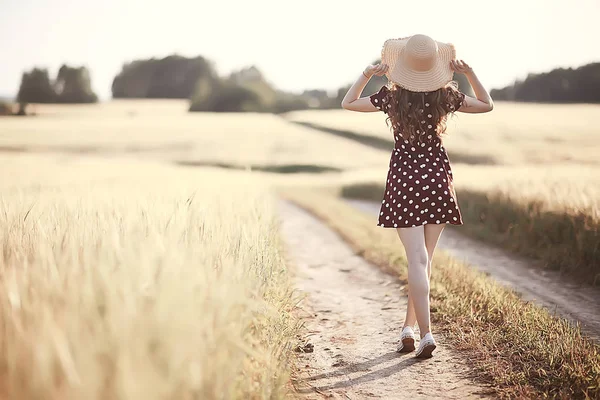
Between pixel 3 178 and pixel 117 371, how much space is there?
5992mm

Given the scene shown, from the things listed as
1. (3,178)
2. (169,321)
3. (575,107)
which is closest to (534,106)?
(575,107)

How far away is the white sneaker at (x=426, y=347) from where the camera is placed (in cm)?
371

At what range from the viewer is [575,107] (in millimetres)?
30422

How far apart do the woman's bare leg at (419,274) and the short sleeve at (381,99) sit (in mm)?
895

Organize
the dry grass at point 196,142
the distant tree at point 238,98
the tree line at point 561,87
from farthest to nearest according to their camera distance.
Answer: the distant tree at point 238,98
the dry grass at point 196,142
the tree line at point 561,87

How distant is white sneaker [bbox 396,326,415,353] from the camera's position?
12.8 ft

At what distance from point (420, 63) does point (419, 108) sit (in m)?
0.31

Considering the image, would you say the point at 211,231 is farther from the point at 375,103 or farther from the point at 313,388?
the point at 375,103

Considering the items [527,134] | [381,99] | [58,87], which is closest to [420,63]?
[381,99]

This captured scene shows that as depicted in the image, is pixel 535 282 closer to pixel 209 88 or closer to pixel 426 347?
pixel 426 347

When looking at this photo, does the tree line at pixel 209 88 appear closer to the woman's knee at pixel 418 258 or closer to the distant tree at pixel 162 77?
the distant tree at pixel 162 77

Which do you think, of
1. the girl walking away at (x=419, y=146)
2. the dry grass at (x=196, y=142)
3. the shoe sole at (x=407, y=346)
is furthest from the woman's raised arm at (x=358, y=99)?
the dry grass at (x=196, y=142)

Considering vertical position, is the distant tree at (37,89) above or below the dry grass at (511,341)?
above

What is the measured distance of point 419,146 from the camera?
154 inches
